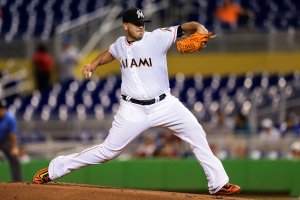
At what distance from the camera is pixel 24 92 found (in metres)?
20.9

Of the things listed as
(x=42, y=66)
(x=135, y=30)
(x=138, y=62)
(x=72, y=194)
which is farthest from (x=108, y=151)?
(x=42, y=66)

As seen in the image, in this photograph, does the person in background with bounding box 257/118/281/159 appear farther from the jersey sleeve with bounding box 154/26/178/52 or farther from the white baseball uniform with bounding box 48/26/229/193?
the jersey sleeve with bounding box 154/26/178/52

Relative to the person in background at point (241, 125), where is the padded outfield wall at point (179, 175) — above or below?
below

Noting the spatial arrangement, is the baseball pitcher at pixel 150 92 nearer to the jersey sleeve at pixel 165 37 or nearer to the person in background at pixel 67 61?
the jersey sleeve at pixel 165 37

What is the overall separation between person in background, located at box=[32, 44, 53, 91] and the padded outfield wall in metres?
4.53

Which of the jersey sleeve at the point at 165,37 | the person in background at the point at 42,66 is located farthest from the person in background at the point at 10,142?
the person in background at the point at 42,66

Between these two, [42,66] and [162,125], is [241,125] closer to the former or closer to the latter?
[42,66]

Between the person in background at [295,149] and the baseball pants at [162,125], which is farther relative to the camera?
the person in background at [295,149]

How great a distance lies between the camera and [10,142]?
46.0ft

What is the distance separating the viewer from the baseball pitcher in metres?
9.23

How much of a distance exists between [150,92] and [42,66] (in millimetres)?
11520

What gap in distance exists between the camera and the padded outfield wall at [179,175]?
16.4 meters

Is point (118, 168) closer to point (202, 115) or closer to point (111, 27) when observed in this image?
point (202, 115)

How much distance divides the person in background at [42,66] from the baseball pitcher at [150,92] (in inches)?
439
